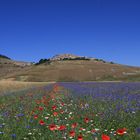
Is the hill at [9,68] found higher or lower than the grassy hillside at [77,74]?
higher

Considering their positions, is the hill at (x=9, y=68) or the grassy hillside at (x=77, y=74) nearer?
the grassy hillside at (x=77, y=74)

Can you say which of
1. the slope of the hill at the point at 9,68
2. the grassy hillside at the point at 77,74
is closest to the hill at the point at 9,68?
the slope of the hill at the point at 9,68

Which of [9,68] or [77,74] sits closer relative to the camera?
[77,74]

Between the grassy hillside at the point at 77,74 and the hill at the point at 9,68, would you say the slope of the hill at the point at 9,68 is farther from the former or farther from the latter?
the grassy hillside at the point at 77,74

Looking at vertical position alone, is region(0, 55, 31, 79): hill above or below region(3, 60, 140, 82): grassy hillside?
above

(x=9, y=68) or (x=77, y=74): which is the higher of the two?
(x=9, y=68)

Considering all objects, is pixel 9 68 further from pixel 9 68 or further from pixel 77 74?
pixel 77 74

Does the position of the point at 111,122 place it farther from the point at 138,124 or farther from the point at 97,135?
the point at 97,135

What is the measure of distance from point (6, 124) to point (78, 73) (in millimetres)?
79091

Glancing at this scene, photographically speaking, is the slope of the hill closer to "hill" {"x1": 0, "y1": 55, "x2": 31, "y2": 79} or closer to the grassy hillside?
"hill" {"x1": 0, "y1": 55, "x2": 31, "y2": 79}

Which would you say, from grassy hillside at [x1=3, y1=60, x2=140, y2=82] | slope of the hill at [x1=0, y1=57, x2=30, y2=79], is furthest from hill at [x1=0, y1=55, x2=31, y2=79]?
grassy hillside at [x1=3, y1=60, x2=140, y2=82]

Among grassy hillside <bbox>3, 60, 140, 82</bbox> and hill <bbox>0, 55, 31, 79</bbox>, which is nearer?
grassy hillside <bbox>3, 60, 140, 82</bbox>

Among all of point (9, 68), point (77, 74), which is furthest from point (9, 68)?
point (77, 74)

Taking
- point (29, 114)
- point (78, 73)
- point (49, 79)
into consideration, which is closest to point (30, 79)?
point (49, 79)
